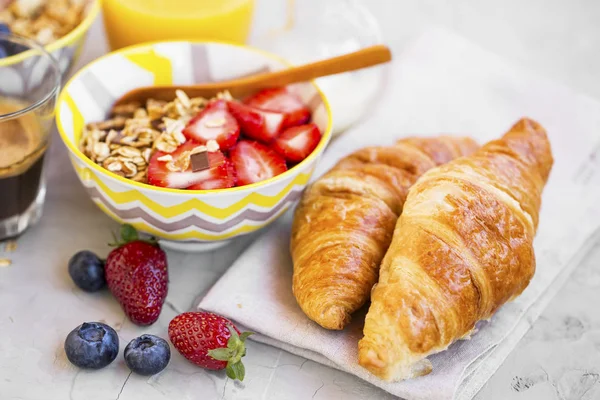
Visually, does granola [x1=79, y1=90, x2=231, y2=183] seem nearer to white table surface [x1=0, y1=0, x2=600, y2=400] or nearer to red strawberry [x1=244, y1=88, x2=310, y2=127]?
red strawberry [x1=244, y1=88, x2=310, y2=127]

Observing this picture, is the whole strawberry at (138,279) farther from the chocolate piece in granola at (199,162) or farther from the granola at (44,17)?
the granola at (44,17)

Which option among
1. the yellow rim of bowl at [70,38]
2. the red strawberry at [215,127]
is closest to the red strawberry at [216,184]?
the red strawberry at [215,127]

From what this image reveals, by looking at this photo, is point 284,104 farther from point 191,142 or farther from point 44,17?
point 44,17

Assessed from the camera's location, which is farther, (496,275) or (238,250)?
(238,250)

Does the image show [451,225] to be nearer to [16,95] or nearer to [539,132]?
[539,132]

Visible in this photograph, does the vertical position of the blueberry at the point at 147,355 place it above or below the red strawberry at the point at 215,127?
below

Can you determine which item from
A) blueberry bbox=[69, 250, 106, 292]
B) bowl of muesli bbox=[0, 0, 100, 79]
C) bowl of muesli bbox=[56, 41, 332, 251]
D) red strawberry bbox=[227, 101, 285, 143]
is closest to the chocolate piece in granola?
bowl of muesli bbox=[56, 41, 332, 251]

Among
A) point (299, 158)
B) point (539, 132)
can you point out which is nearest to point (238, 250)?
point (299, 158)
